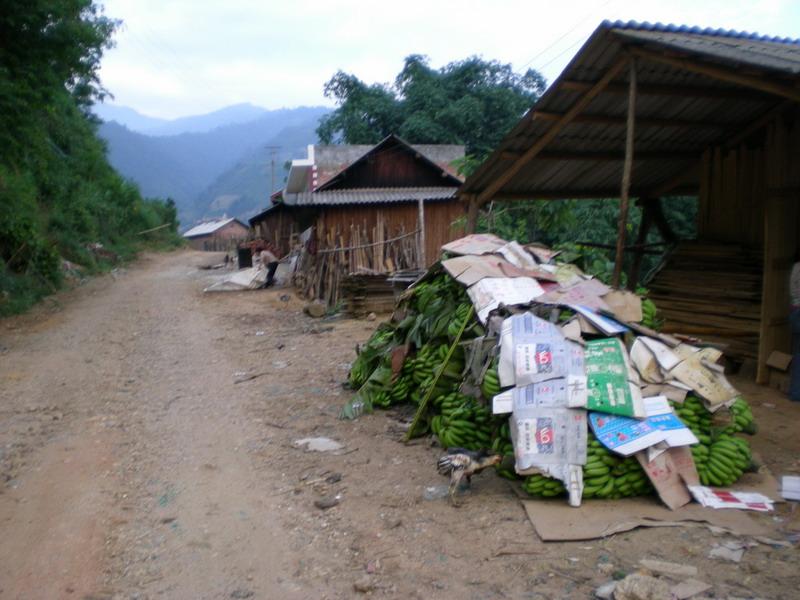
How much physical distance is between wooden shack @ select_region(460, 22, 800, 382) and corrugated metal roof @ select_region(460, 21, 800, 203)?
2 centimetres

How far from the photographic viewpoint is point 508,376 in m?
4.88

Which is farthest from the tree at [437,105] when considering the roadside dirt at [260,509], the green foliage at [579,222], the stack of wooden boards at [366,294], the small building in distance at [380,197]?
the roadside dirt at [260,509]

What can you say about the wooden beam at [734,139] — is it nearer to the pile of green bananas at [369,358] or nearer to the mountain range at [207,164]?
the pile of green bananas at [369,358]

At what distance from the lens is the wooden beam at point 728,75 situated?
4957 millimetres

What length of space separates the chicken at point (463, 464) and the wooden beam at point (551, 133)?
378cm

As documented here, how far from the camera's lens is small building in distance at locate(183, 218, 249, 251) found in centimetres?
5536

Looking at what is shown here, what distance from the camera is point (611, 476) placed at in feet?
14.7

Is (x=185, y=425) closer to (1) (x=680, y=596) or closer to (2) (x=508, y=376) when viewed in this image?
(2) (x=508, y=376)

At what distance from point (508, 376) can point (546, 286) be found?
1656mm

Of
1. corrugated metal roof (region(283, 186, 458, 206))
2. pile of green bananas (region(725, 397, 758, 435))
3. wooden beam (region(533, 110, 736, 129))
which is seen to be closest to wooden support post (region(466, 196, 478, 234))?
wooden beam (region(533, 110, 736, 129))

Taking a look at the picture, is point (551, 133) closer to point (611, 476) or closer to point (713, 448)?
point (713, 448)

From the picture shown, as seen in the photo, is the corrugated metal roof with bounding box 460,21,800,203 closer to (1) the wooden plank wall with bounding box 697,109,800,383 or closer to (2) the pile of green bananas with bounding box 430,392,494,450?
(1) the wooden plank wall with bounding box 697,109,800,383

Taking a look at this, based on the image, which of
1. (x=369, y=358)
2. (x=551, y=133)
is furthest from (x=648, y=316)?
(x=369, y=358)

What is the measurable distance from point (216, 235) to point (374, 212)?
136 ft
